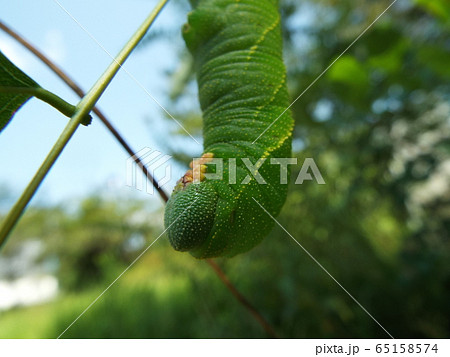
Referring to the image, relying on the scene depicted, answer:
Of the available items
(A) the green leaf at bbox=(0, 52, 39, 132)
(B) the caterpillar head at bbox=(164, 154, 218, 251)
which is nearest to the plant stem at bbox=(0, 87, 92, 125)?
(A) the green leaf at bbox=(0, 52, 39, 132)

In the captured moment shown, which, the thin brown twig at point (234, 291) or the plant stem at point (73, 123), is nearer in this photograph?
the plant stem at point (73, 123)

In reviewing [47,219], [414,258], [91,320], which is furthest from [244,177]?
[47,219]

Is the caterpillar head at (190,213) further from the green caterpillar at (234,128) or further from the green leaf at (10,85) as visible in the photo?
the green leaf at (10,85)

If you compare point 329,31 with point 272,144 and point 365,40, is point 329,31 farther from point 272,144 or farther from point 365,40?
point 272,144

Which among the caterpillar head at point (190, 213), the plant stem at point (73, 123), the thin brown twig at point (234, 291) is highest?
the plant stem at point (73, 123)

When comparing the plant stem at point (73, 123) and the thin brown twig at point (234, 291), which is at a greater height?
the plant stem at point (73, 123)

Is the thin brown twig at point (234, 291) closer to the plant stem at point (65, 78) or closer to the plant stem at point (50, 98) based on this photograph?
the plant stem at point (65, 78)

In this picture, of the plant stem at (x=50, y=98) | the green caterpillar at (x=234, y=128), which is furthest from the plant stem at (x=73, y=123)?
the green caterpillar at (x=234, y=128)

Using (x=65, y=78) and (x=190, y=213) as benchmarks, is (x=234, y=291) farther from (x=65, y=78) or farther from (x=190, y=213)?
(x=65, y=78)
